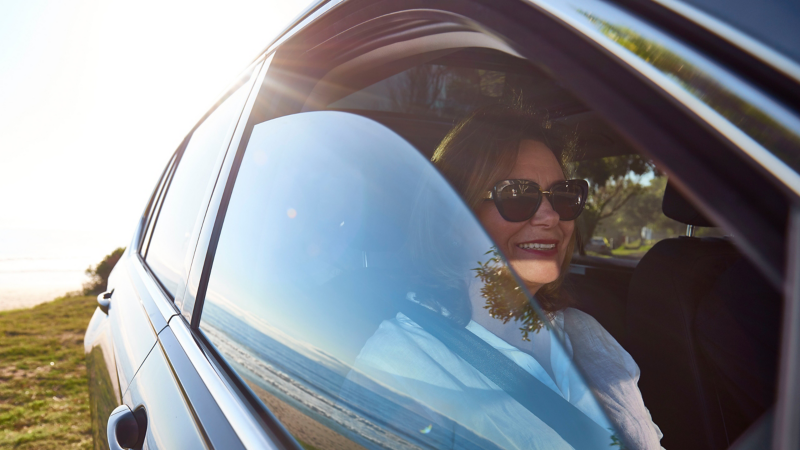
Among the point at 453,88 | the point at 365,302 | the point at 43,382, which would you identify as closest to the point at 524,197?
the point at 365,302

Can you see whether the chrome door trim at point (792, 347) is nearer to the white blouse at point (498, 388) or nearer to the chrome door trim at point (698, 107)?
the chrome door trim at point (698, 107)

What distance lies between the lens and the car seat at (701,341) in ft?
4.30

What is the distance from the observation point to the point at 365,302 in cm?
104

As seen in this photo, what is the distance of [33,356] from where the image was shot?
6738 millimetres

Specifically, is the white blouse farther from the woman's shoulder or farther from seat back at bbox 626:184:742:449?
seat back at bbox 626:184:742:449

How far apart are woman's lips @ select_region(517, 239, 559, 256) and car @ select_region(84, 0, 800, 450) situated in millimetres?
157

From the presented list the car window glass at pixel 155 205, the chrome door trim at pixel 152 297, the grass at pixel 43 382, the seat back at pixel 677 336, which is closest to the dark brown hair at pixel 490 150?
the seat back at pixel 677 336

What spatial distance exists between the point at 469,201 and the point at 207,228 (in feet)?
2.82

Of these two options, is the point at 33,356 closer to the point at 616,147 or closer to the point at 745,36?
the point at 616,147

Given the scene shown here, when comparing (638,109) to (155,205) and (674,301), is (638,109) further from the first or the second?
(155,205)

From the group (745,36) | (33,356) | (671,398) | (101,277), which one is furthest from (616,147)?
(101,277)

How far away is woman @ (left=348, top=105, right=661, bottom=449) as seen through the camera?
0.85 metres

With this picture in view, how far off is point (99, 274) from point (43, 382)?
23.0 ft

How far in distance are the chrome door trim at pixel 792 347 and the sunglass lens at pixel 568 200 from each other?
3.55ft
